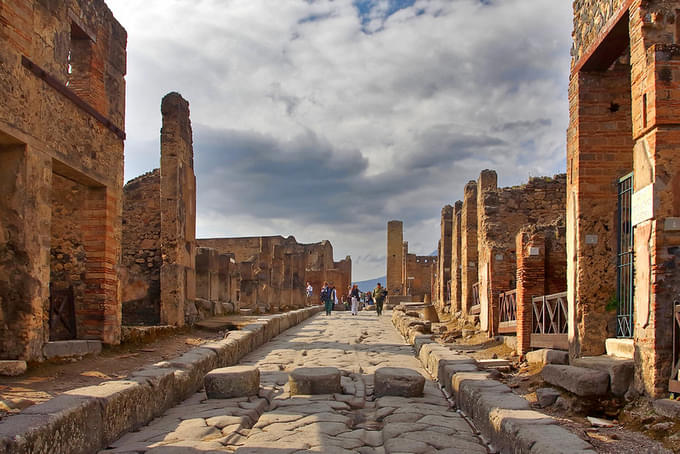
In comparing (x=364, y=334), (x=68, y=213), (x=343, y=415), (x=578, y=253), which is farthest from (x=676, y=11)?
(x=364, y=334)

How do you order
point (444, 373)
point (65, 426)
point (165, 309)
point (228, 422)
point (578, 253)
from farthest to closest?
1. point (165, 309)
2. point (578, 253)
3. point (444, 373)
4. point (228, 422)
5. point (65, 426)

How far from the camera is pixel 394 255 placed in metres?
50.5

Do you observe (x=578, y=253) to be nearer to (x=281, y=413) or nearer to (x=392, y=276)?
(x=281, y=413)

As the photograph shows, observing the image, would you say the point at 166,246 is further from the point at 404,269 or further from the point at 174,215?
the point at 404,269

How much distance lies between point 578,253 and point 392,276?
42.3m

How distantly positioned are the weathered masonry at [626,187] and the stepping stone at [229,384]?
4043 mm

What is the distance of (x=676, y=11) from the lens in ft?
21.2

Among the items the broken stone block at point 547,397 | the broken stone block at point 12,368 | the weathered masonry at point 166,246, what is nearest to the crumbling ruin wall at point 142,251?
the weathered masonry at point 166,246

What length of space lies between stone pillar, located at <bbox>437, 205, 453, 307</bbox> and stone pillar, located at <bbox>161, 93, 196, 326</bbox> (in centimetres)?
1421

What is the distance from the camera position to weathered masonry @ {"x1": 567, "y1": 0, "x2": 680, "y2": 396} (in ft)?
20.1

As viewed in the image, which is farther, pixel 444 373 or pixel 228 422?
pixel 444 373

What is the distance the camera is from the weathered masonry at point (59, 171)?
7996mm

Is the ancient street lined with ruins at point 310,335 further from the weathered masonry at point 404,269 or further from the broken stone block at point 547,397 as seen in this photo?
the weathered masonry at point 404,269

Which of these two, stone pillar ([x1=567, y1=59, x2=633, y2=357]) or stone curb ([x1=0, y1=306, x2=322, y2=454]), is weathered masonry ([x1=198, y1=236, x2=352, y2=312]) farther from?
stone pillar ([x1=567, y1=59, x2=633, y2=357])
